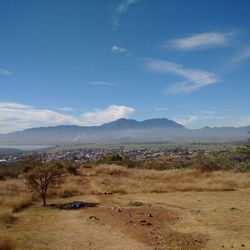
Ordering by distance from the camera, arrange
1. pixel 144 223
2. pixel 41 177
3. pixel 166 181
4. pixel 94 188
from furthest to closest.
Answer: pixel 166 181 < pixel 94 188 < pixel 41 177 < pixel 144 223

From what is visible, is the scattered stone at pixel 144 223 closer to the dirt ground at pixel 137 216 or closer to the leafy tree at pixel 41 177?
the dirt ground at pixel 137 216

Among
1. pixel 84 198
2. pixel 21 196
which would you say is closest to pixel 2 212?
pixel 21 196

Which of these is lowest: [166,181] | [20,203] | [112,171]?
[20,203]

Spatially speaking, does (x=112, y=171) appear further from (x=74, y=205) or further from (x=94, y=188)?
(x=74, y=205)

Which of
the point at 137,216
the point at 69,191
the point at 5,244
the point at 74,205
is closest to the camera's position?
the point at 5,244

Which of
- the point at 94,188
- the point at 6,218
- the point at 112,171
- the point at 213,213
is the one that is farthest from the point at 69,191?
the point at 213,213

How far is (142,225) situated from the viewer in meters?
18.9

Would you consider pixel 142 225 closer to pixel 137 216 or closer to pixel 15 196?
pixel 137 216

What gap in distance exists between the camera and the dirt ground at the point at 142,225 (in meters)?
15.9

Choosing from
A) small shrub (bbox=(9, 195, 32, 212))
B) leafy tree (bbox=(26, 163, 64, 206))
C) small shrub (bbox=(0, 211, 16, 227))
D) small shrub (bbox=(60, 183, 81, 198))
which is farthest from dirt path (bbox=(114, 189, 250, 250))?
small shrub (bbox=(0, 211, 16, 227))

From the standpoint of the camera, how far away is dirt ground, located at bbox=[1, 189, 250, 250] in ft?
52.2

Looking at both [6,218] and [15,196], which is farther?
[15,196]

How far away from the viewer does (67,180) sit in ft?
123

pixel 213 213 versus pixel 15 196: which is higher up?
pixel 15 196
